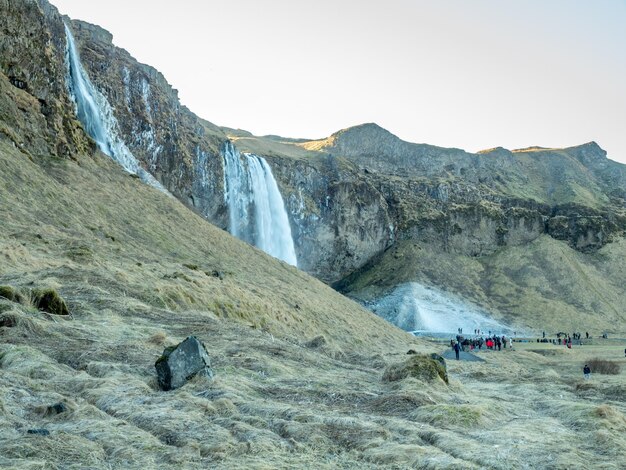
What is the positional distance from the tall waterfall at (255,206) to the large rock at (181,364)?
257 feet

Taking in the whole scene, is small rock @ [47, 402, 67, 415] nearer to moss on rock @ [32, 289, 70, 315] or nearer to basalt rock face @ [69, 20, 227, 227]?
moss on rock @ [32, 289, 70, 315]

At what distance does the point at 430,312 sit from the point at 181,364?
88845 millimetres

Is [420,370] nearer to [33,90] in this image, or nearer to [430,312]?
[33,90]

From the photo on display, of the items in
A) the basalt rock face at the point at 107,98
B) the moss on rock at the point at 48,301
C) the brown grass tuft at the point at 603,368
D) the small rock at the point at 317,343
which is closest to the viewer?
the moss on rock at the point at 48,301

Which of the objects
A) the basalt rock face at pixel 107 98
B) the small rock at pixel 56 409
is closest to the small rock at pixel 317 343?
the small rock at pixel 56 409

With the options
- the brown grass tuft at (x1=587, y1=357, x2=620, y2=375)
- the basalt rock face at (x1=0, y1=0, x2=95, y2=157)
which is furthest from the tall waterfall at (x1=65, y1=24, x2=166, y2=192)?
the brown grass tuft at (x1=587, y1=357, x2=620, y2=375)

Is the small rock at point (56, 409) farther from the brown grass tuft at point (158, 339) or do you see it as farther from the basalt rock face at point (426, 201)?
the basalt rock face at point (426, 201)

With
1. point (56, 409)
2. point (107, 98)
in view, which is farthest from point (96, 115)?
point (56, 409)

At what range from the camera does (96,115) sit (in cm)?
6831

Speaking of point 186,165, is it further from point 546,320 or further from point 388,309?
point 546,320

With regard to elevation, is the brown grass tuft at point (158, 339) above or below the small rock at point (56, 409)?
above

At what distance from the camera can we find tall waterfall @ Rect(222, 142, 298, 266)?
9344cm

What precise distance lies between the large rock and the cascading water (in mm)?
80736

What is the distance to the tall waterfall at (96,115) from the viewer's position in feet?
212
